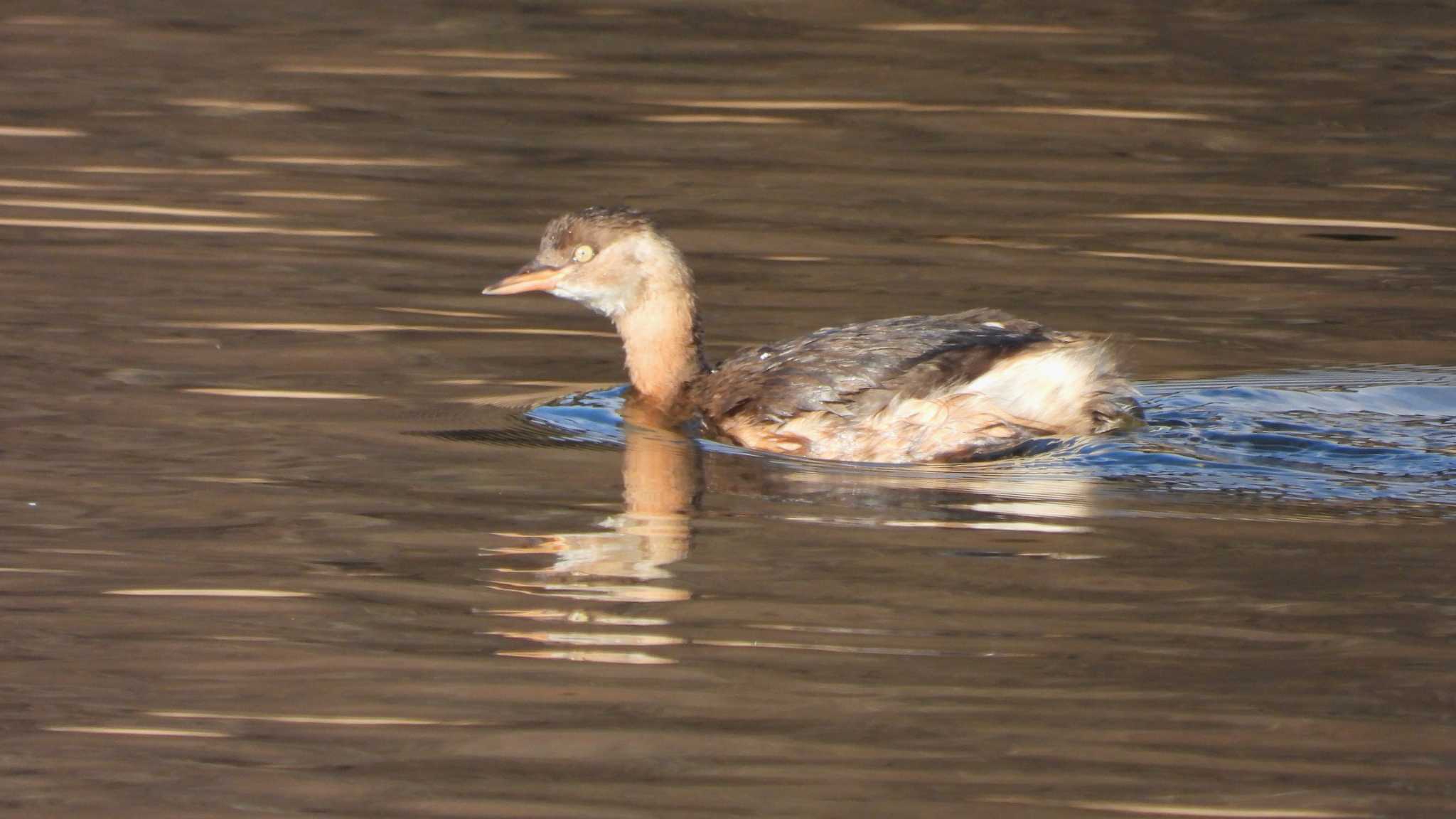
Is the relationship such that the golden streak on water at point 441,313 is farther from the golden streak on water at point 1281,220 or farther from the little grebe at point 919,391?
the golden streak on water at point 1281,220

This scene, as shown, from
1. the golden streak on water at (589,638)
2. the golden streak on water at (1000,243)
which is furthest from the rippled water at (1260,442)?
the golden streak on water at (1000,243)

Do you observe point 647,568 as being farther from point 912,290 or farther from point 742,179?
point 742,179

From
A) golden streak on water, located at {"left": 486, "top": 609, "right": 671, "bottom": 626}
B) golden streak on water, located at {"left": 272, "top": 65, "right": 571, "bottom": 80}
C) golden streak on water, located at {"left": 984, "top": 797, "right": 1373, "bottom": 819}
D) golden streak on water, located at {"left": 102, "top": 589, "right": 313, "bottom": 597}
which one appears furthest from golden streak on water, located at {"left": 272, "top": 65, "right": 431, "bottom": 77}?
golden streak on water, located at {"left": 984, "top": 797, "right": 1373, "bottom": 819}

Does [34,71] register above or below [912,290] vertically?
above

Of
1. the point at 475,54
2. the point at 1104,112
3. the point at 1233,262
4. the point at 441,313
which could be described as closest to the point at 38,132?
the point at 475,54

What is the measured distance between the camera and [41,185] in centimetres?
1055

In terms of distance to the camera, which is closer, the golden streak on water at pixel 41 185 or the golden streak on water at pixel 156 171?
the golden streak on water at pixel 41 185

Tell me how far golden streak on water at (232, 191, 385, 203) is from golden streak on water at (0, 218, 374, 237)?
0.51 meters

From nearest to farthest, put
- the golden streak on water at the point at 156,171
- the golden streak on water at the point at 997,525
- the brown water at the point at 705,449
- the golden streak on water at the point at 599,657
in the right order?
the brown water at the point at 705,449, the golden streak on water at the point at 599,657, the golden streak on water at the point at 997,525, the golden streak on water at the point at 156,171

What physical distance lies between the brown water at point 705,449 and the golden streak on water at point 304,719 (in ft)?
0.06

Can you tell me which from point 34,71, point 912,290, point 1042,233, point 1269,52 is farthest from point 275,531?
point 1269,52

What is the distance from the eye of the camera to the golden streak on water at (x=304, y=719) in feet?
16.1

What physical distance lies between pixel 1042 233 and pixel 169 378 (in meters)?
3.88

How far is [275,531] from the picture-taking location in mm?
6223
